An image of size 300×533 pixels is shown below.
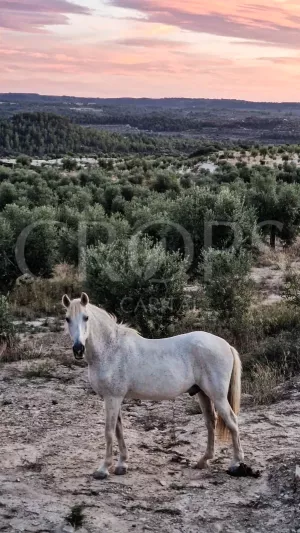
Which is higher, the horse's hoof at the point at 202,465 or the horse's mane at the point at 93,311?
the horse's mane at the point at 93,311

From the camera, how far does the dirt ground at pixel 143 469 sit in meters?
5.93

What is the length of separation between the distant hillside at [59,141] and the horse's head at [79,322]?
84.0m

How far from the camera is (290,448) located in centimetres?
743

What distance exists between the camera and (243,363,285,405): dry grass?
361 inches

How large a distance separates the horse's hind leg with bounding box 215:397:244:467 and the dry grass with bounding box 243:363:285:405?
232 cm

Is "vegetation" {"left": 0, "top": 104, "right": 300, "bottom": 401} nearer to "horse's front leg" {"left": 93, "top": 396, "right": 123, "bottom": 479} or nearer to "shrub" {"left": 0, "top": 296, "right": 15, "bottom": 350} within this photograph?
"shrub" {"left": 0, "top": 296, "right": 15, "bottom": 350}

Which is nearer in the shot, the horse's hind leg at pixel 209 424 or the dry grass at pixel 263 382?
the horse's hind leg at pixel 209 424

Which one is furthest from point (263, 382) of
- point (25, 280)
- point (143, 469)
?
point (25, 280)

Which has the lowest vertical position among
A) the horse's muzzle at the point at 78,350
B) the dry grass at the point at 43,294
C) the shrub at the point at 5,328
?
the dry grass at the point at 43,294

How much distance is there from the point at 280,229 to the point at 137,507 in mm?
19421

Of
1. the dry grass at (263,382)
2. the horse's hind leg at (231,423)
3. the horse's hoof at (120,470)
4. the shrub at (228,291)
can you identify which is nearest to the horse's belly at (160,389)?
the horse's hind leg at (231,423)

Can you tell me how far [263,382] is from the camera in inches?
377

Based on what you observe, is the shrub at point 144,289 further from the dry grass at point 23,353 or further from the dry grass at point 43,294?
the dry grass at point 43,294

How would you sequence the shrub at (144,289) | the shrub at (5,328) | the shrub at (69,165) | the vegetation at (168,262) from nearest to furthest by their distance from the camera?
the shrub at (5,328) → the vegetation at (168,262) → the shrub at (144,289) → the shrub at (69,165)
